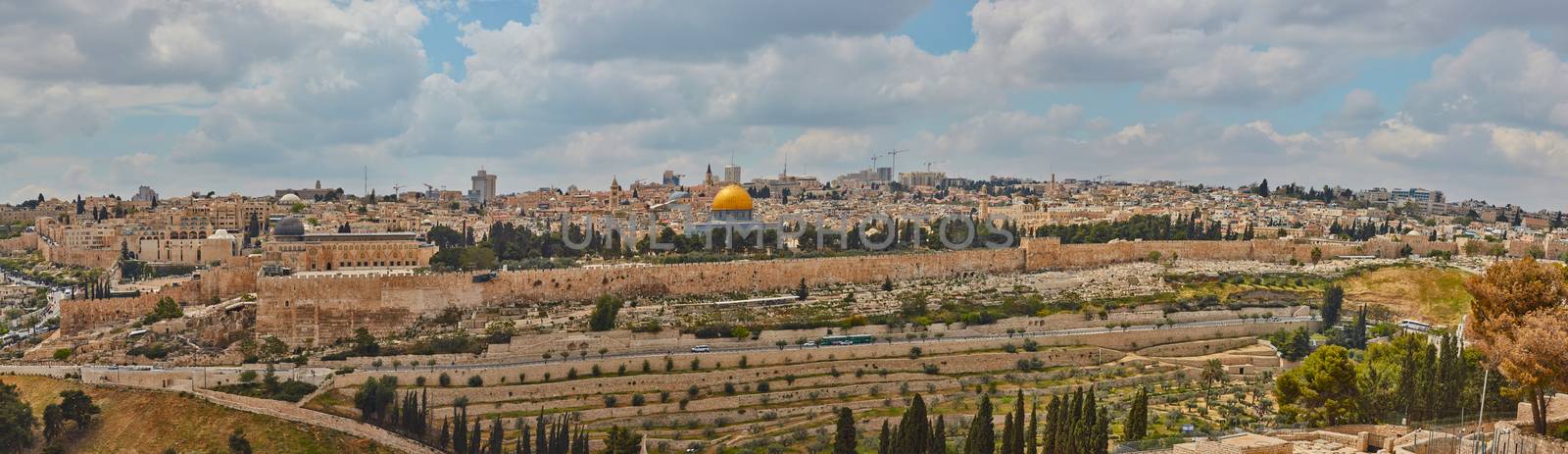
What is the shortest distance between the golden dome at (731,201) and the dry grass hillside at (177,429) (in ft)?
99.7

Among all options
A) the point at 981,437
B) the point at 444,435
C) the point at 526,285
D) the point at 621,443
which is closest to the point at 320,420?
the point at 444,435

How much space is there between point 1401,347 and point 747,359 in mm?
14091

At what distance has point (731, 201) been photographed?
182 feet

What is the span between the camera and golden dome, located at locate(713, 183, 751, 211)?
181 feet

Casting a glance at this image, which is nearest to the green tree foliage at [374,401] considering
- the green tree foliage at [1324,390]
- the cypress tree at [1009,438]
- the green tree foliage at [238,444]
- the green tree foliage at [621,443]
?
the green tree foliage at [238,444]

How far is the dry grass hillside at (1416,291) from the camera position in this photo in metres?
37.9

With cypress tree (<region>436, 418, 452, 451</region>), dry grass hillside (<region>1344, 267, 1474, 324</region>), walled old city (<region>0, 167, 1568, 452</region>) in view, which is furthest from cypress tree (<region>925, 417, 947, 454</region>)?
dry grass hillside (<region>1344, 267, 1474, 324</region>)

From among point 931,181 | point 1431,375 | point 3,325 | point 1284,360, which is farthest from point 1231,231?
point 931,181

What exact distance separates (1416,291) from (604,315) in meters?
26.2

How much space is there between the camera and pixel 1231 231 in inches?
2370

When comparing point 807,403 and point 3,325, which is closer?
point 807,403

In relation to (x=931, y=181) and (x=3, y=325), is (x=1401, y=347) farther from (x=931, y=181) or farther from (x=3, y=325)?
(x=931, y=181)

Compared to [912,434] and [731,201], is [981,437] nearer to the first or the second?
[912,434]

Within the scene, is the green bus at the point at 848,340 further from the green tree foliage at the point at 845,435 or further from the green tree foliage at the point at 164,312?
the green tree foliage at the point at 164,312
